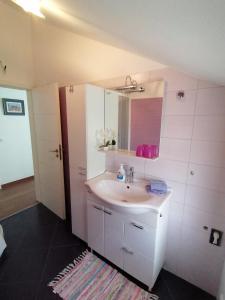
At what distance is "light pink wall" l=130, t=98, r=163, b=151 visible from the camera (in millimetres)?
1494

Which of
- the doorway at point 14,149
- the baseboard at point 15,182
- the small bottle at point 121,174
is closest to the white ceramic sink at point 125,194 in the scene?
the small bottle at point 121,174

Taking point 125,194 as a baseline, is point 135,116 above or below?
above

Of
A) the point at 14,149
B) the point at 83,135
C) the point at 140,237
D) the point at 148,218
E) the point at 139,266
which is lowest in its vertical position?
the point at 139,266

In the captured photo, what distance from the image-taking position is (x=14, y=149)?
3643 mm

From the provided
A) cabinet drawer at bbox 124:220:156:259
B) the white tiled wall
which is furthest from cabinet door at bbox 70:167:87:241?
the white tiled wall

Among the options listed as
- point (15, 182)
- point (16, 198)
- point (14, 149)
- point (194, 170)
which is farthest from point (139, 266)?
point (14, 149)

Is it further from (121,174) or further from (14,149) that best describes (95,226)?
(14,149)

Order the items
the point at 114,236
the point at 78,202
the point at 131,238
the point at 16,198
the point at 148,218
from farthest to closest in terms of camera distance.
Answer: the point at 16,198 < the point at 78,202 < the point at 114,236 < the point at 131,238 < the point at 148,218

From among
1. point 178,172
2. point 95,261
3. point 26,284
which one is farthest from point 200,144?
point 26,284

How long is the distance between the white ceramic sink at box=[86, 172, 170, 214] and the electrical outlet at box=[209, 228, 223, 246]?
473mm

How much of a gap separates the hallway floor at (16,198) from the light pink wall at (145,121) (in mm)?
2306

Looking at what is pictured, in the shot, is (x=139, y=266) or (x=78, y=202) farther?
(x=78, y=202)

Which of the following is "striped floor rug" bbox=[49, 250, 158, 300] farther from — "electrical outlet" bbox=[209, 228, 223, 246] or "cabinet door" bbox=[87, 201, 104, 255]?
"electrical outlet" bbox=[209, 228, 223, 246]

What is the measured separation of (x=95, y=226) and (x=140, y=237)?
1.75 ft
